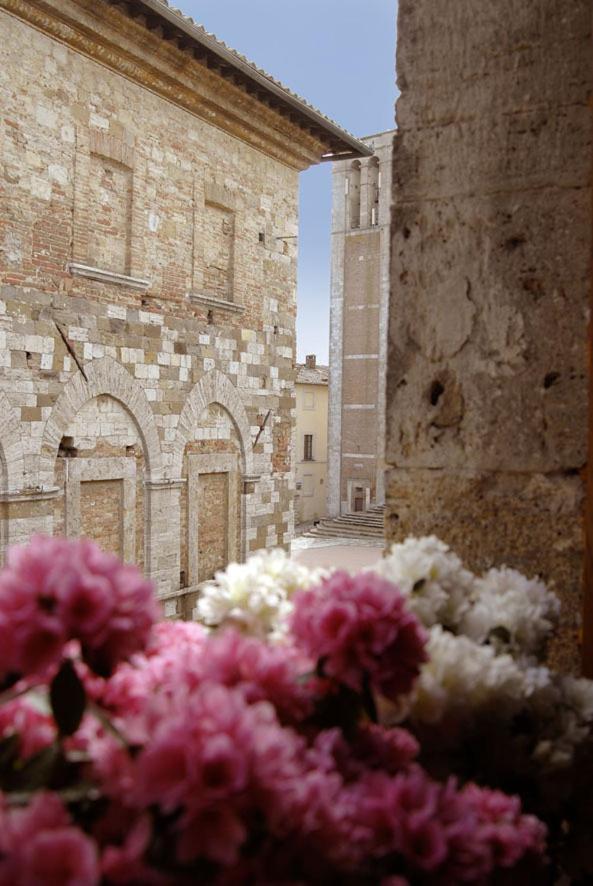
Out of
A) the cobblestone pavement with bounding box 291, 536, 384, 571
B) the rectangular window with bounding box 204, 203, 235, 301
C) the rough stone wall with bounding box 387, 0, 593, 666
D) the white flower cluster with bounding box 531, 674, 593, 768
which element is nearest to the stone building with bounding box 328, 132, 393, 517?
the cobblestone pavement with bounding box 291, 536, 384, 571

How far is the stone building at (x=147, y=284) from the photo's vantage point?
838 cm

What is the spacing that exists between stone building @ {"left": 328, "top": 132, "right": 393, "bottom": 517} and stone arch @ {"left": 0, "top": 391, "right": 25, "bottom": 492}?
17819mm

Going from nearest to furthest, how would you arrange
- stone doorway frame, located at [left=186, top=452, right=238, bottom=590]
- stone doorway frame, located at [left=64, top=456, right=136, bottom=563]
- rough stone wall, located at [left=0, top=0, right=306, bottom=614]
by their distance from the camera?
rough stone wall, located at [left=0, top=0, right=306, bottom=614] → stone doorway frame, located at [left=64, top=456, right=136, bottom=563] → stone doorway frame, located at [left=186, top=452, right=238, bottom=590]

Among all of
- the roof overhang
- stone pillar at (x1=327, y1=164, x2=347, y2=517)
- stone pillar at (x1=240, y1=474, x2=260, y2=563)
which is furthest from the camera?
stone pillar at (x1=327, y1=164, x2=347, y2=517)

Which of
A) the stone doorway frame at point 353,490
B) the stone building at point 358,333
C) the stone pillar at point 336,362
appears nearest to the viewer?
the stone doorway frame at point 353,490

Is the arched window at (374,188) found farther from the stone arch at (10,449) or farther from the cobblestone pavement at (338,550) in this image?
the stone arch at (10,449)

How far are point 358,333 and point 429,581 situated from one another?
2491 cm

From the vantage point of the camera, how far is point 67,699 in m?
0.96

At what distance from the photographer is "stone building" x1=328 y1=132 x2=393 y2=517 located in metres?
25.7


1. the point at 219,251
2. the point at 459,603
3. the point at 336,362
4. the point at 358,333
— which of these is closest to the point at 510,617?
the point at 459,603

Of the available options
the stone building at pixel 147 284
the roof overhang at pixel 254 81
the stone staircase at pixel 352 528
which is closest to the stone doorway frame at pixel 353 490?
the stone staircase at pixel 352 528

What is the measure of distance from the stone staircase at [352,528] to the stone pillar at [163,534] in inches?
420

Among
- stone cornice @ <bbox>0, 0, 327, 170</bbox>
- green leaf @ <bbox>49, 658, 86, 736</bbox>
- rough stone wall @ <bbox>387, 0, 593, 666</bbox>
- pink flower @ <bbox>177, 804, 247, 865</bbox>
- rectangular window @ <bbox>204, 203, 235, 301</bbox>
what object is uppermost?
stone cornice @ <bbox>0, 0, 327, 170</bbox>

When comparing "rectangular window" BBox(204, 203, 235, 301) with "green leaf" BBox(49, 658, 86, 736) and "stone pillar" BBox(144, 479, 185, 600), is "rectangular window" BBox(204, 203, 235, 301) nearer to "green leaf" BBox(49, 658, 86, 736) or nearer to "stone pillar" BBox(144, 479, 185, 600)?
"stone pillar" BBox(144, 479, 185, 600)
